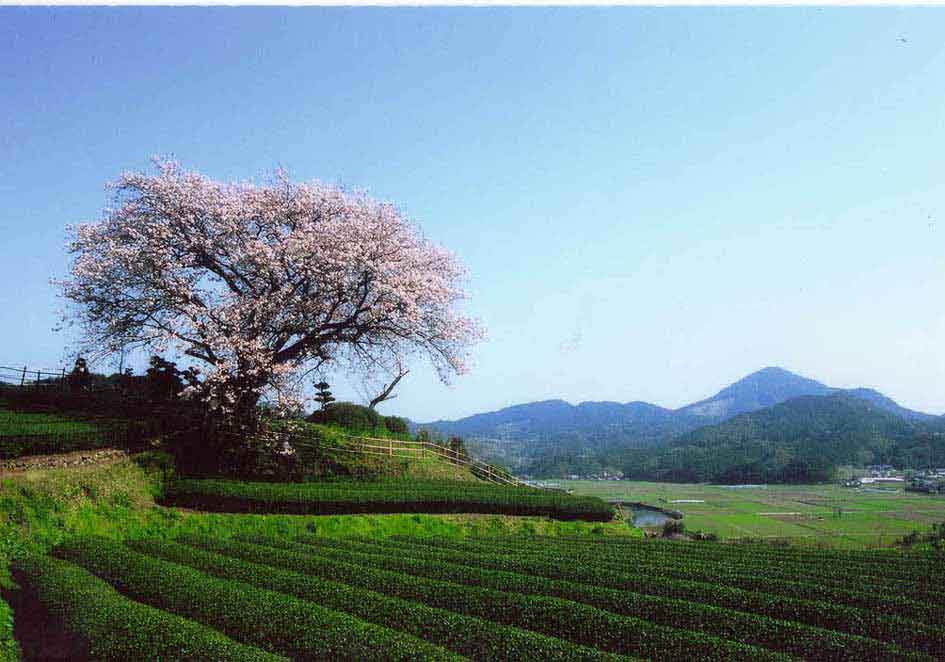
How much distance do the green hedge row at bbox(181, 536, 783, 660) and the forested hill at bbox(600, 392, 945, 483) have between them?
81.7 m

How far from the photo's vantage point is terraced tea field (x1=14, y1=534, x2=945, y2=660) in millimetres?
8945

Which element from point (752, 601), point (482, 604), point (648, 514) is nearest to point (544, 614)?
point (482, 604)

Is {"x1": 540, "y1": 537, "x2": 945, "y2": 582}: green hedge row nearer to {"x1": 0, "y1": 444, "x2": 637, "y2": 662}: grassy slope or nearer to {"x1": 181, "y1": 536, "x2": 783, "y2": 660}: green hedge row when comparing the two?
{"x1": 0, "y1": 444, "x2": 637, "y2": 662}: grassy slope

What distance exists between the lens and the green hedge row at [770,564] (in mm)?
11688

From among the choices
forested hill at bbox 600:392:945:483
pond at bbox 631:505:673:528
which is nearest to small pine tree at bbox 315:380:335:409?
pond at bbox 631:505:673:528

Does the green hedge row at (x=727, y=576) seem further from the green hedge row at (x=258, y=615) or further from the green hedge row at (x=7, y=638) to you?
the green hedge row at (x=7, y=638)

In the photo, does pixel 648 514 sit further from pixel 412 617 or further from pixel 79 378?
pixel 412 617

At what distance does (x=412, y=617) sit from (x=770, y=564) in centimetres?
880

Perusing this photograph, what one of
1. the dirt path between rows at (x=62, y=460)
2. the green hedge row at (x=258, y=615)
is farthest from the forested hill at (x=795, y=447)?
the green hedge row at (x=258, y=615)

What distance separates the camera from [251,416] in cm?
2620

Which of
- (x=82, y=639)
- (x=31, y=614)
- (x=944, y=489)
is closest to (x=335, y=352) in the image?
(x=31, y=614)

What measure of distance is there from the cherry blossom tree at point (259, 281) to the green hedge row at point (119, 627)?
1285 cm

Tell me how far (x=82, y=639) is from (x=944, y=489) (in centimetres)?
7498

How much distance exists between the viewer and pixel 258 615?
34.0 ft
